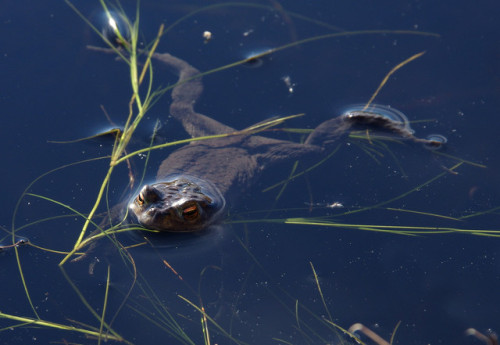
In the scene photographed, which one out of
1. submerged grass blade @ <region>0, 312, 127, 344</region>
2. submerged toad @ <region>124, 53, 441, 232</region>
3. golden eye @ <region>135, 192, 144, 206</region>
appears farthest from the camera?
submerged toad @ <region>124, 53, 441, 232</region>

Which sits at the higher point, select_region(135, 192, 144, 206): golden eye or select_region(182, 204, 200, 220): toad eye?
select_region(135, 192, 144, 206): golden eye

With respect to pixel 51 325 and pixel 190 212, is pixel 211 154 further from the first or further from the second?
pixel 51 325

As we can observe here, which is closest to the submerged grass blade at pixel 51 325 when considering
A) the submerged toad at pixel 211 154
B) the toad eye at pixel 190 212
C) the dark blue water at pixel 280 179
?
the dark blue water at pixel 280 179

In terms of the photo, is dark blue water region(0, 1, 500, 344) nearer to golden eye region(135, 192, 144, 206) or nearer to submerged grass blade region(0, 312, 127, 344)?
submerged grass blade region(0, 312, 127, 344)

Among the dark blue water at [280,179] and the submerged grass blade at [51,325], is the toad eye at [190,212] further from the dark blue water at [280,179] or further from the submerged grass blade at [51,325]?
the submerged grass blade at [51,325]

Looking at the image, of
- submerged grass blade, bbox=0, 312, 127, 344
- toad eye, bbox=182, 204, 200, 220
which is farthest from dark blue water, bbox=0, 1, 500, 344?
toad eye, bbox=182, 204, 200, 220

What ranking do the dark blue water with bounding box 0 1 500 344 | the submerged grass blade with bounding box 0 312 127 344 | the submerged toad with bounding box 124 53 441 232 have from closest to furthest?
the submerged grass blade with bounding box 0 312 127 344 → the dark blue water with bounding box 0 1 500 344 → the submerged toad with bounding box 124 53 441 232

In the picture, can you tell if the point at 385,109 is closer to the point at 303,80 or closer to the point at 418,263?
the point at 303,80
